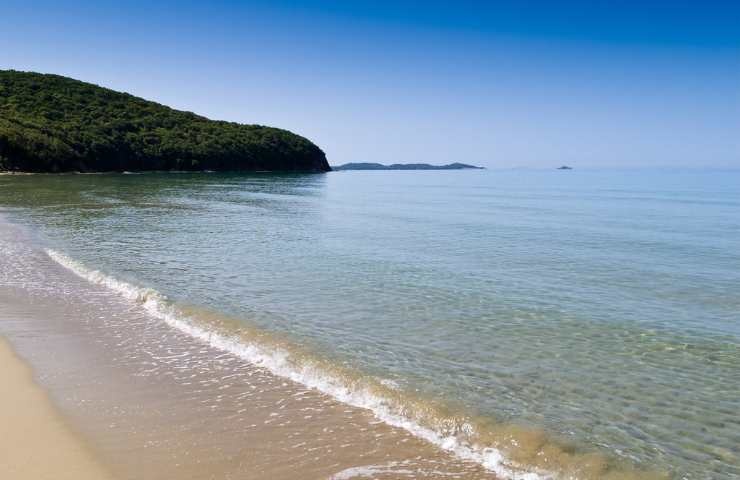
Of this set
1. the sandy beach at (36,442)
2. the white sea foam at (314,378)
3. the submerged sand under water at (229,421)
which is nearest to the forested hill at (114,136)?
the white sea foam at (314,378)

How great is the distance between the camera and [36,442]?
643cm

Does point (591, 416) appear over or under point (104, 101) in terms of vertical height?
under

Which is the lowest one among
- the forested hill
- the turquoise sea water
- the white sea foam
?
the white sea foam

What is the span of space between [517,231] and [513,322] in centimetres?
1761

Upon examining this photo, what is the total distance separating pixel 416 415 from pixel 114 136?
131932 millimetres

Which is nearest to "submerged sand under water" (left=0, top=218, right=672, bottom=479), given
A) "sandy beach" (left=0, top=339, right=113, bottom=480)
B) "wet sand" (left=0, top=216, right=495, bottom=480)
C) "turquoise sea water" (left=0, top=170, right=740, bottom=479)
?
"wet sand" (left=0, top=216, right=495, bottom=480)

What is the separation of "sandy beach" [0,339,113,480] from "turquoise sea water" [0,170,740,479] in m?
4.17

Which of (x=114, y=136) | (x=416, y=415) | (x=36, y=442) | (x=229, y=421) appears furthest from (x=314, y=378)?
(x=114, y=136)

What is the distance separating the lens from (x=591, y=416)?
7523 millimetres

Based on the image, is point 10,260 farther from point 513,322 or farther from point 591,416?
point 591,416

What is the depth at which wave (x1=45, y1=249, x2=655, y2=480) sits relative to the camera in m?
6.22

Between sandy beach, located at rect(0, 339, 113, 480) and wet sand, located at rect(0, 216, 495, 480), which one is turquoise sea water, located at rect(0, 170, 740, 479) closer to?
wet sand, located at rect(0, 216, 495, 480)

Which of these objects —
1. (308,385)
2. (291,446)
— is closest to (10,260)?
(308,385)

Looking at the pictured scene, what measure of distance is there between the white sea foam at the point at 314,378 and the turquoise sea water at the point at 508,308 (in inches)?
22.2
